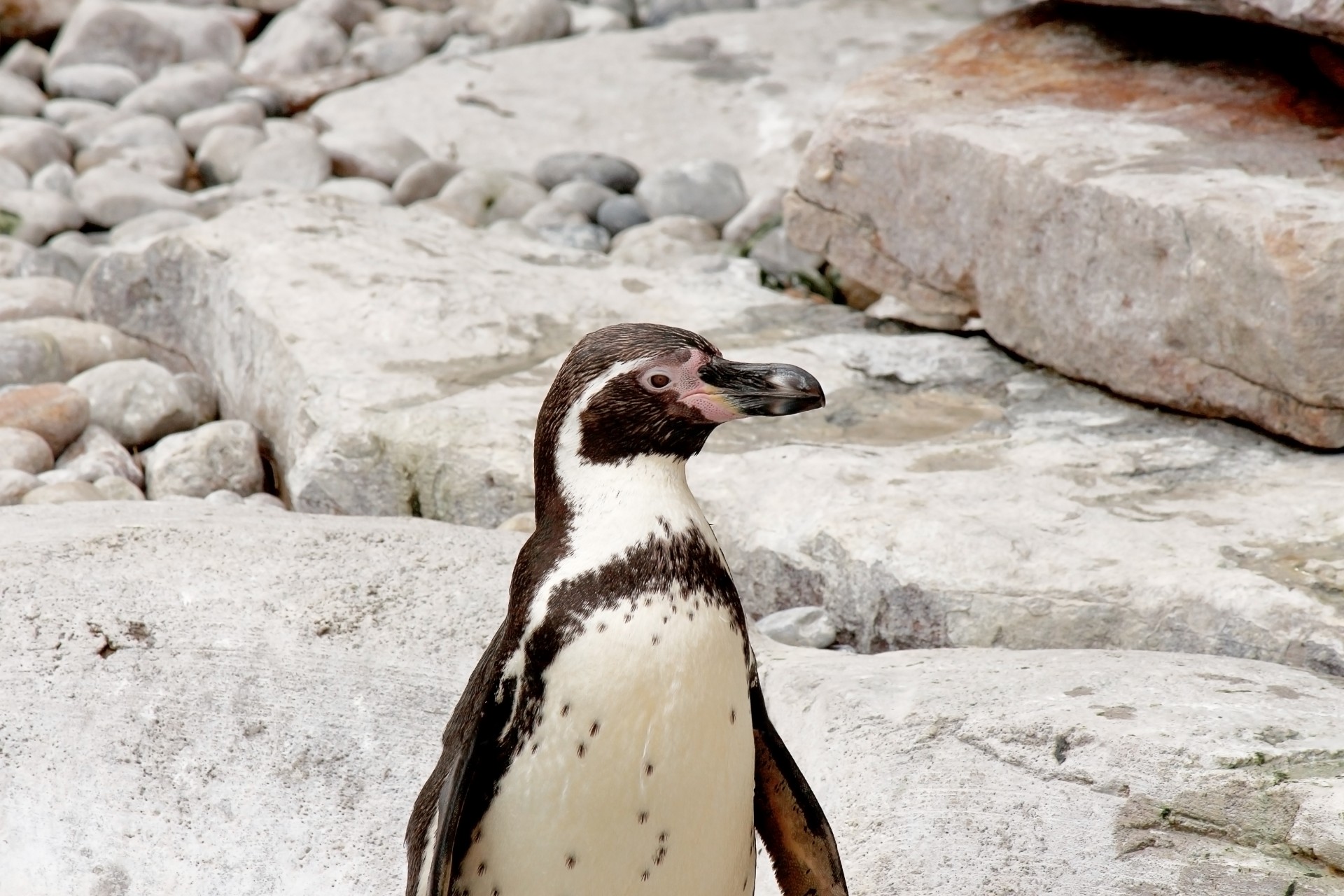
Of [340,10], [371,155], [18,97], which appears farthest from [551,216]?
[340,10]

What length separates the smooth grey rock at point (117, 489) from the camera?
13.5 feet

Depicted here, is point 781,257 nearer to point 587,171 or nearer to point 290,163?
point 587,171

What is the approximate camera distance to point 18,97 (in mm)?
7520

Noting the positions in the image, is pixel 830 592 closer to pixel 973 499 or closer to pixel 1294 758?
pixel 973 499

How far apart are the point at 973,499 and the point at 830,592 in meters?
0.38

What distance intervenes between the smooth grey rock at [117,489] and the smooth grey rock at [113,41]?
14.9ft

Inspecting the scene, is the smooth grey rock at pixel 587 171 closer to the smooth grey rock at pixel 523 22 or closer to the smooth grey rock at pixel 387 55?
the smooth grey rock at pixel 387 55

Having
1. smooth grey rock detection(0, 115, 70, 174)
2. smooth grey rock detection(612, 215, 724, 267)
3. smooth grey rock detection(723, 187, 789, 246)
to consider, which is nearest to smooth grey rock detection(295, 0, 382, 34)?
smooth grey rock detection(0, 115, 70, 174)

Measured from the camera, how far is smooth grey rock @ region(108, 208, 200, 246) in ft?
19.9

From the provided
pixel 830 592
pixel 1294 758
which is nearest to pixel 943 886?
pixel 1294 758

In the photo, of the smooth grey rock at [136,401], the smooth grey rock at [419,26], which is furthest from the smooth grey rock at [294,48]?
the smooth grey rock at [136,401]

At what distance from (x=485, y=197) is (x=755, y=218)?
118 centimetres

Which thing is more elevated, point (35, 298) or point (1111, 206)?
point (1111, 206)

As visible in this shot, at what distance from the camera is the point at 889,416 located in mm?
4086
